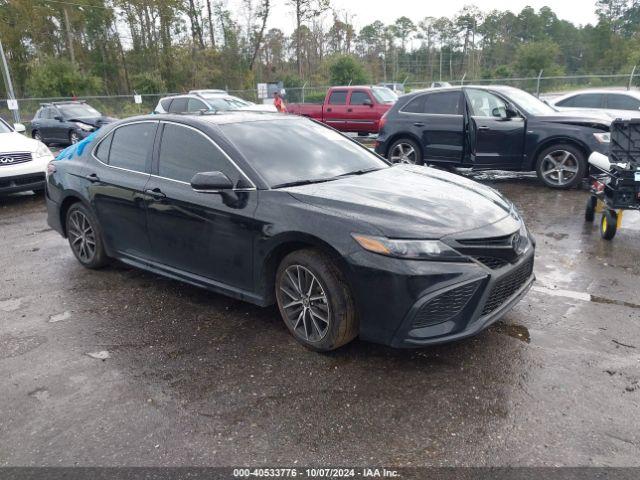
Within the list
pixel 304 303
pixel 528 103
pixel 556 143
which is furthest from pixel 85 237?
pixel 528 103

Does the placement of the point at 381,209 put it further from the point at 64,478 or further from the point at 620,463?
the point at 64,478

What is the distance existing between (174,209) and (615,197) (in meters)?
4.73

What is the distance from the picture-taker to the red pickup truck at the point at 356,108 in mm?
16578

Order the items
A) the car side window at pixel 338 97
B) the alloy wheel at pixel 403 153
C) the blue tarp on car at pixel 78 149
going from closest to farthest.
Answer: the blue tarp on car at pixel 78 149, the alloy wheel at pixel 403 153, the car side window at pixel 338 97

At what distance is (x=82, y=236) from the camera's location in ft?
18.0

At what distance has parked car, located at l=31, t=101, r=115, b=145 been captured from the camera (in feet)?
60.4

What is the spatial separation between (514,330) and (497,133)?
593cm

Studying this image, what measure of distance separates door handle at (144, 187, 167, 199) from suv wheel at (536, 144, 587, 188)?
6.92m

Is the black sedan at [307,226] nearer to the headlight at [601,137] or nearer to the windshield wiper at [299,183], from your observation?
the windshield wiper at [299,183]

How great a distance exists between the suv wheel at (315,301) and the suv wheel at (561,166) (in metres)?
6.75

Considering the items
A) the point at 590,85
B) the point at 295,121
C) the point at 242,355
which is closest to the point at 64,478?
the point at 242,355

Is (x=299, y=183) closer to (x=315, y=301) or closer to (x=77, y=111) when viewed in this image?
(x=315, y=301)

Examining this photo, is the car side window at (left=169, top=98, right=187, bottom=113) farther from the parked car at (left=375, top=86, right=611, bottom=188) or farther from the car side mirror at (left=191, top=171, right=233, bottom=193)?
the car side mirror at (left=191, top=171, right=233, bottom=193)

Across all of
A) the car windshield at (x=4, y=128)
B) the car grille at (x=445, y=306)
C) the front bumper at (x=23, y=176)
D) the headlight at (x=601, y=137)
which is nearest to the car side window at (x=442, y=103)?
the headlight at (x=601, y=137)
